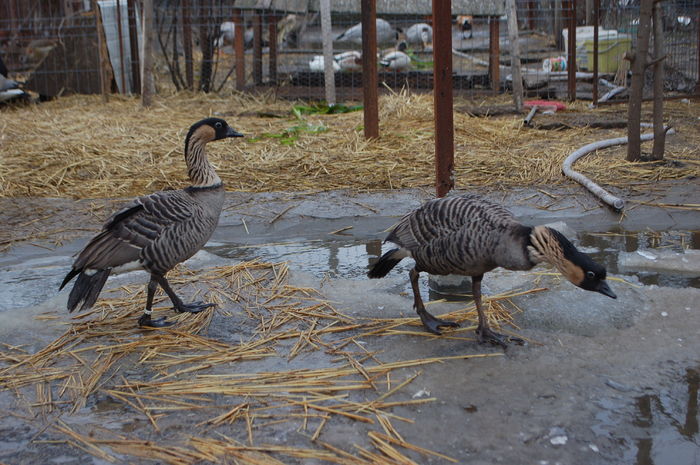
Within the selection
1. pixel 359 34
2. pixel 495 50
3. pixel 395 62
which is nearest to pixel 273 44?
pixel 395 62

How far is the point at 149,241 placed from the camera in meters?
4.39

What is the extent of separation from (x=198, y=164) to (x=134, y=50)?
992 cm

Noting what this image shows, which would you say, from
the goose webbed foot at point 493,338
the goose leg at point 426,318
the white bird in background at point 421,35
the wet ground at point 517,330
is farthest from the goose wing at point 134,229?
the white bird in background at point 421,35

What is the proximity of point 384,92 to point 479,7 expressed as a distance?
2.21 m

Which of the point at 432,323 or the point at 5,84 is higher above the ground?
the point at 5,84

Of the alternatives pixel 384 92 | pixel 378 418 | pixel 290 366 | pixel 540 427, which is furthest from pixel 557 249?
pixel 384 92

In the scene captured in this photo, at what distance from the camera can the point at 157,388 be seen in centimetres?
371

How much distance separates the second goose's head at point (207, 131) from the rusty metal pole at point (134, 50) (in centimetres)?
954

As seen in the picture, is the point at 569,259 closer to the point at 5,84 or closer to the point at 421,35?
the point at 5,84

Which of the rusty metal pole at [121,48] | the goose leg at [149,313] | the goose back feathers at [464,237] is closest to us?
the goose back feathers at [464,237]

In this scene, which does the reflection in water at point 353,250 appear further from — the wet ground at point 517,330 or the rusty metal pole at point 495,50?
the rusty metal pole at point 495,50

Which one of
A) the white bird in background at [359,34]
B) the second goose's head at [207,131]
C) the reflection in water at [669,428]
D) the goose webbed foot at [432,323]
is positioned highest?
the white bird in background at [359,34]

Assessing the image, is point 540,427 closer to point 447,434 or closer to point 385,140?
point 447,434

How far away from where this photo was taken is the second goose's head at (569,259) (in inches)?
143
